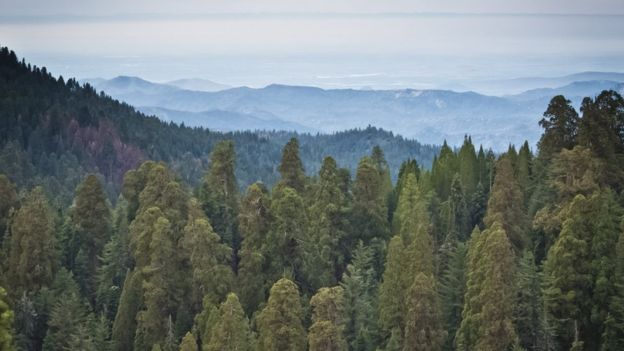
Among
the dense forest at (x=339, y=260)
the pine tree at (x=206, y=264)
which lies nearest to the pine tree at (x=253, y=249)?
the dense forest at (x=339, y=260)

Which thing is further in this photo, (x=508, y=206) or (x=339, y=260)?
(x=339, y=260)

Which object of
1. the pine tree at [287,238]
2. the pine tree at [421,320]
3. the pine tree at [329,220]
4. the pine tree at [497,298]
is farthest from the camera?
the pine tree at [329,220]

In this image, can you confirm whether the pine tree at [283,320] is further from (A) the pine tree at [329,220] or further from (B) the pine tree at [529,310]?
(B) the pine tree at [529,310]

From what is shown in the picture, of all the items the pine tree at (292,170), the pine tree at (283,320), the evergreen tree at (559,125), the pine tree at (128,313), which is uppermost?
the evergreen tree at (559,125)

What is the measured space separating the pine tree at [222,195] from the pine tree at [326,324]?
58.1 feet

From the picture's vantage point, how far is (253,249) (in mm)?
48906

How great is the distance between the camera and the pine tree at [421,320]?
3891cm

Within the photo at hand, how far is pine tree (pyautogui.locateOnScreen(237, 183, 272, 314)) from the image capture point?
4822 cm

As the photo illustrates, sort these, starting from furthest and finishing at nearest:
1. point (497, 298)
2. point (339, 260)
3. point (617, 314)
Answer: point (339, 260), point (617, 314), point (497, 298)

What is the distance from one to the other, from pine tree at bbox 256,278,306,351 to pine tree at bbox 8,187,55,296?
2255 centimetres

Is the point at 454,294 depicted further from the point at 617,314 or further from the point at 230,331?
the point at 230,331

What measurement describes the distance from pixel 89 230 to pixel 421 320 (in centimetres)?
3167

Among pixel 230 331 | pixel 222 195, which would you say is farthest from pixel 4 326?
pixel 222 195

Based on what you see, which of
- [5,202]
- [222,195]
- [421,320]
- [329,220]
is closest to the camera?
[421,320]
